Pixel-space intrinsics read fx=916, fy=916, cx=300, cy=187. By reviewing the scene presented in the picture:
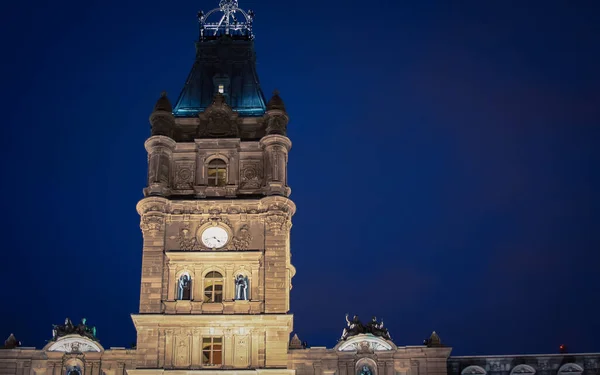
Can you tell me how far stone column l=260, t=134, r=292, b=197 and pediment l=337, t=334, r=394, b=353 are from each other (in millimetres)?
10567

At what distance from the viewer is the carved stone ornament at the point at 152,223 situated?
5934cm

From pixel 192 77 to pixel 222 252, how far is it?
15194 mm

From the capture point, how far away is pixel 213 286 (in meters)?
58.8

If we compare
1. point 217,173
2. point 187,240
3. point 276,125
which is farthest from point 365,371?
point 276,125

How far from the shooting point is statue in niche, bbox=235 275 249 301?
5838cm

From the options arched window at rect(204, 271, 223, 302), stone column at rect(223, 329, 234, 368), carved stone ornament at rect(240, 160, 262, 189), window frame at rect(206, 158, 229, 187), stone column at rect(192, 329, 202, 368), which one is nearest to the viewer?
stone column at rect(223, 329, 234, 368)

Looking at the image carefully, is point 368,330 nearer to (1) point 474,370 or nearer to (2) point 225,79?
(1) point 474,370

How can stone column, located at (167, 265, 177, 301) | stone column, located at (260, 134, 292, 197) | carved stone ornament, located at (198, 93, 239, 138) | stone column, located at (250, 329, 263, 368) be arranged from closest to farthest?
stone column, located at (250, 329, 263, 368) < stone column, located at (167, 265, 177, 301) < stone column, located at (260, 134, 292, 197) < carved stone ornament, located at (198, 93, 239, 138)

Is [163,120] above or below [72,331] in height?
above

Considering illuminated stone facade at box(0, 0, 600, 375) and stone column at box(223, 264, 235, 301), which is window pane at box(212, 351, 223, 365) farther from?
stone column at box(223, 264, 235, 301)

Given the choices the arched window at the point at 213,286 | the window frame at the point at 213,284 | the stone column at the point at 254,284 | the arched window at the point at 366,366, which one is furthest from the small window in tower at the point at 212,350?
the arched window at the point at 366,366

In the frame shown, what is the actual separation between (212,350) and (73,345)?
8.78 meters

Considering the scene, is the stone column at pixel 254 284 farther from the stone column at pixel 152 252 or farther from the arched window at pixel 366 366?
the arched window at pixel 366 366

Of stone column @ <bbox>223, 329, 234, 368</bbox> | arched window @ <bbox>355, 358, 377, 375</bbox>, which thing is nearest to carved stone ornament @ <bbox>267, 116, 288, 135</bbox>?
stone column @ <bbox>223, 329, 234, 368</bbox>
